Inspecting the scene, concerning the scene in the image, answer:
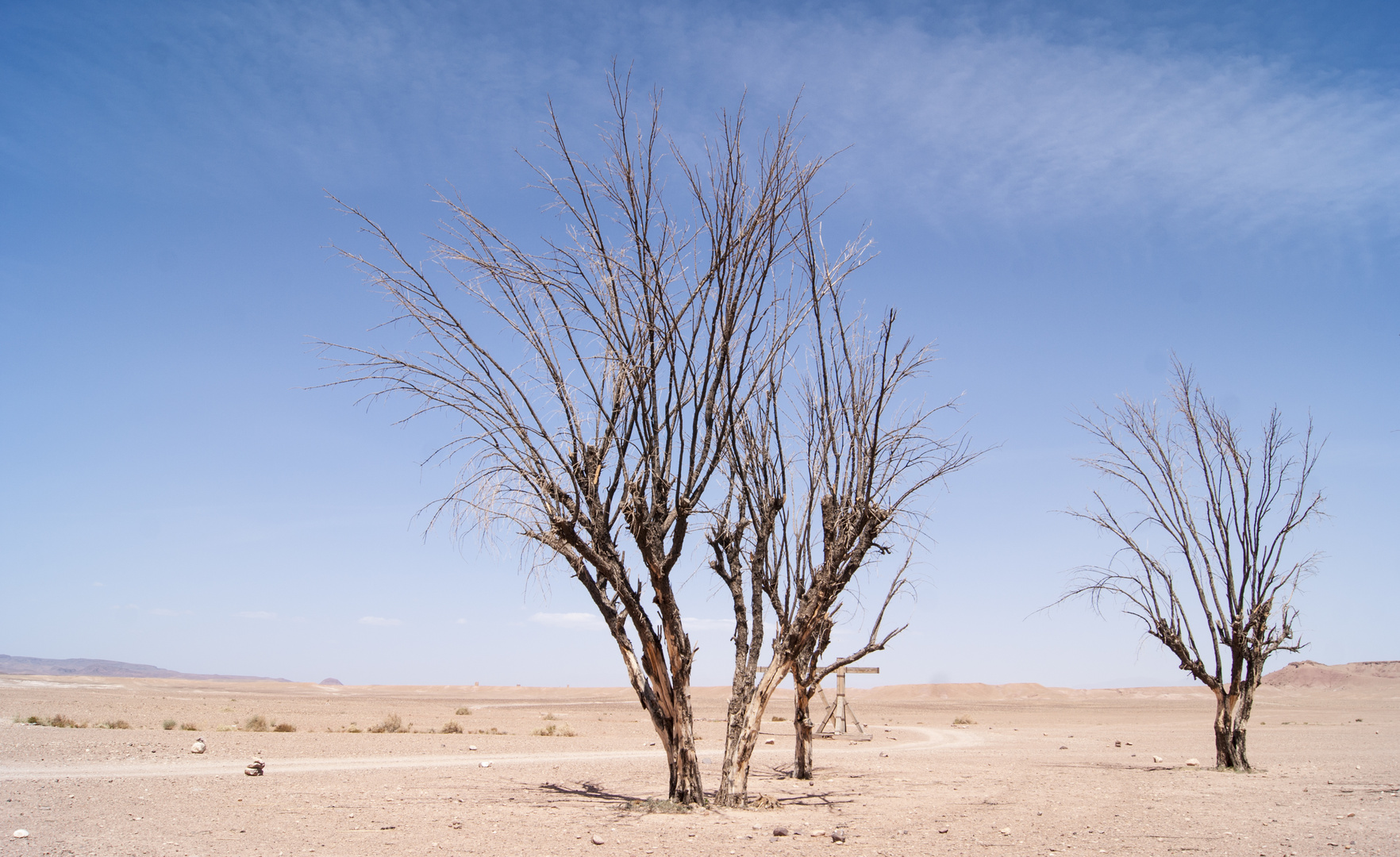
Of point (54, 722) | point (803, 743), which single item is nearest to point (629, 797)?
point (803, 743)

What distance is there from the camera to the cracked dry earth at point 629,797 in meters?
8.51

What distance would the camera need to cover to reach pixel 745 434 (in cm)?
1237

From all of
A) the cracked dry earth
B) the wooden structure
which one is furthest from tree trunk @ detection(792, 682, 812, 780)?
the wooden structure

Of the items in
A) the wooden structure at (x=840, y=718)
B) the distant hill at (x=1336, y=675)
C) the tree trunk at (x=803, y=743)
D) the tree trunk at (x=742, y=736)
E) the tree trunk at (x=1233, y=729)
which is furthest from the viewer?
the distant hill at (x=1336, y=675)

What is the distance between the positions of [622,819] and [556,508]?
3.64 metres

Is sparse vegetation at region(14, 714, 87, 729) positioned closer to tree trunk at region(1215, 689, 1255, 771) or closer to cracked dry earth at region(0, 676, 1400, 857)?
cracked dry earth at region(0, 676, 1400, 857)

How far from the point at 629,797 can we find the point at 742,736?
2595mm

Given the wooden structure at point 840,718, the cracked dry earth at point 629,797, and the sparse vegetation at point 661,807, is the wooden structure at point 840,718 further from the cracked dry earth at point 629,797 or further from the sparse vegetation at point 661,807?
the sparse vegetation at point 661,807

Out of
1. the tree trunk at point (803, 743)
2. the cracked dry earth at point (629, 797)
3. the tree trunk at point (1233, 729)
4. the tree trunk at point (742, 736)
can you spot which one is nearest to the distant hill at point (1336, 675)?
the cracked dry earth at point (629, 797)

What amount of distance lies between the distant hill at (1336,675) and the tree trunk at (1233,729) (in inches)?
3409

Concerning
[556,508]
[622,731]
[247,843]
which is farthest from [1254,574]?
[622,731]

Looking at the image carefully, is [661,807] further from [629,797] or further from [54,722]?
[54,722]

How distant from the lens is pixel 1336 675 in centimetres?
9400

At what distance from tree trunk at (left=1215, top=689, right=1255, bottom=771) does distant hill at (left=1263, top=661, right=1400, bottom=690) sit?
86.6 meters
